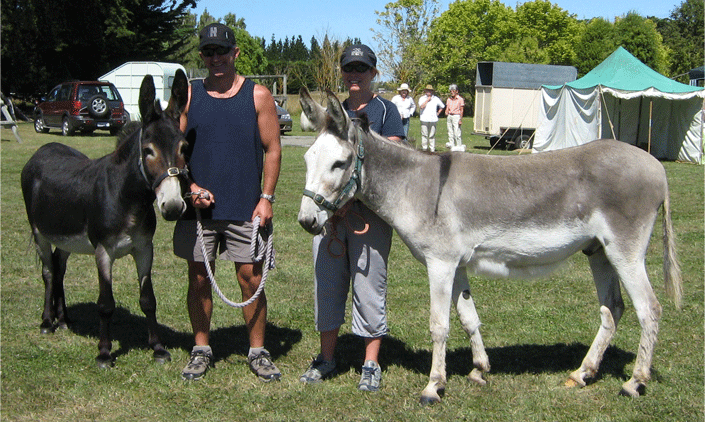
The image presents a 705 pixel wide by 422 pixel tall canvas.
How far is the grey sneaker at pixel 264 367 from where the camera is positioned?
4.50 m

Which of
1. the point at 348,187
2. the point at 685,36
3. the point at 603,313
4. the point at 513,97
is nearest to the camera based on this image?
the point at 348,187

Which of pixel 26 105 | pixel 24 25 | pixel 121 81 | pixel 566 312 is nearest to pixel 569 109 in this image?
pixel 566 312

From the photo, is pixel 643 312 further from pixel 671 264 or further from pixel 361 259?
pixel 361 259

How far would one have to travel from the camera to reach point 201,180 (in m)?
4.36

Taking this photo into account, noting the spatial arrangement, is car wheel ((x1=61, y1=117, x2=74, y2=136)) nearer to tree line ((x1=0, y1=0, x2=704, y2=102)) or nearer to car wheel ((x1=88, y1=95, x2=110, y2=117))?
car wheel ((x1=88, y1=95, x2=110, y2=117))

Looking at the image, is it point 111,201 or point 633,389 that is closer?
point 633,389

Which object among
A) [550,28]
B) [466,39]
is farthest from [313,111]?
[550,28]

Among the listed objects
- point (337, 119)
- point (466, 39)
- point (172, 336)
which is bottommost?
point (172, 336)

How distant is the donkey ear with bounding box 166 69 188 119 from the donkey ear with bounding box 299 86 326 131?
2.81ft

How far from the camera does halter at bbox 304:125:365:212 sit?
3754mm

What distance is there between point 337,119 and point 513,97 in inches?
834

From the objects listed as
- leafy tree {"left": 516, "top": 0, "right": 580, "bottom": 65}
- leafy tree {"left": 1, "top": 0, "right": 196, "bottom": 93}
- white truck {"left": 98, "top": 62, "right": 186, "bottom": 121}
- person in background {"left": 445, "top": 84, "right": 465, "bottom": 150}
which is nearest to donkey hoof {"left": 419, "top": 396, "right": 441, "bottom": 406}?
person in background {"left": 445, "top": 84, "right": 465, "bottom": 150}

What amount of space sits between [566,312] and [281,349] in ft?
9.01

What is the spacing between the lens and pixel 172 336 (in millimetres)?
5449
